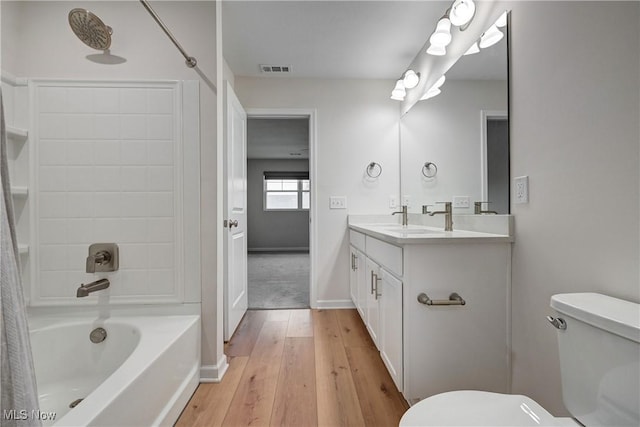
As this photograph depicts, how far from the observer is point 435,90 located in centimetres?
202

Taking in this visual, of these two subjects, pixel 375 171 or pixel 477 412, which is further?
pixel 375 171

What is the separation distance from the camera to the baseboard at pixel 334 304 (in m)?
2.66

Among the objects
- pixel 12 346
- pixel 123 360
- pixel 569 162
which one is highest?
pixel 569 162

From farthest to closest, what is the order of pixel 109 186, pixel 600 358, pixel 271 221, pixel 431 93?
pixel 271 221
pixel 431 93
pixel 109 186
pixel 600 358

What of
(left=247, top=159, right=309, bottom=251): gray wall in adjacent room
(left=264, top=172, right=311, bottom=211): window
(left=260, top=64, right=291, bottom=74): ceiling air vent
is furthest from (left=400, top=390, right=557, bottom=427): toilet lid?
(left=264, top=172, right=311, bottom=211): window

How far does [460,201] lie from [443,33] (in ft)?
3.52

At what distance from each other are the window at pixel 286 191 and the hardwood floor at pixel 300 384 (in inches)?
193

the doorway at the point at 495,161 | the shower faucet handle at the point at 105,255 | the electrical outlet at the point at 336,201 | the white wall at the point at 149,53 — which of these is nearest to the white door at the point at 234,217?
the white wall at the point at 149,53

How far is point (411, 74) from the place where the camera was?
2.26 m

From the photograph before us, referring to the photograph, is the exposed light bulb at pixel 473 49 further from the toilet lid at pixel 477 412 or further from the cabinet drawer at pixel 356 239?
the toilet lid at pixel 477 412

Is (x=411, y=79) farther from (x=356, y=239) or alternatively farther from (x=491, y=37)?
(x=356, y=239)

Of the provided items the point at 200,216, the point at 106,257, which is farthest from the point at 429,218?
the point at 106,257

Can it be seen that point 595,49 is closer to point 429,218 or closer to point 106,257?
point 429,218

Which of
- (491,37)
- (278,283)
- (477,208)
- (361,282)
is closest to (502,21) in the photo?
(491,37)
